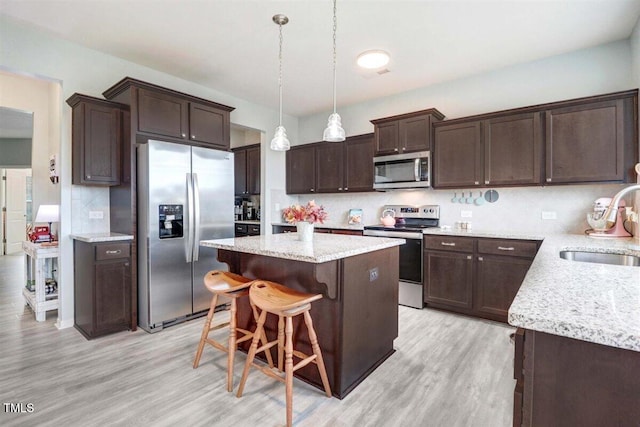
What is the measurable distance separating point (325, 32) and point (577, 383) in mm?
3094

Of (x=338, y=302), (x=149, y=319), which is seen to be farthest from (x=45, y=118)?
(x=338, y=302)

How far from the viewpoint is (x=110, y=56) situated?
3373mm

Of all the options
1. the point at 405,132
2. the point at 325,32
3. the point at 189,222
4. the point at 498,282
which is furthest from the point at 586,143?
the point at 189,222

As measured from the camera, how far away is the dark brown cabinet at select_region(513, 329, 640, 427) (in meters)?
0.69

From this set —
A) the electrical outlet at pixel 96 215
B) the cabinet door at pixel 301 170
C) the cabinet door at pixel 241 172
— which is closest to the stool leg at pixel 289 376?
the electrical outlet at pixel 96 215

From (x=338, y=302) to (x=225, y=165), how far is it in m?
2.36

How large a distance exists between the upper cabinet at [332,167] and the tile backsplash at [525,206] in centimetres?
53

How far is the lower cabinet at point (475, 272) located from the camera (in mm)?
3100

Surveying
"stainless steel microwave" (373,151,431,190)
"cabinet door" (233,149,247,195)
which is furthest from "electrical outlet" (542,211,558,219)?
"cabinet door" (233,149,247,195)

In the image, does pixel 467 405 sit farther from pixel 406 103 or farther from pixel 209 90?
pixel 209 90

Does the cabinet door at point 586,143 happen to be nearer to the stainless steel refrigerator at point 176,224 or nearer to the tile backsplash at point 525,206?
the tile backsplash at point 525,206

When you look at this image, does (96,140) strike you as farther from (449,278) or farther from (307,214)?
(449,278)

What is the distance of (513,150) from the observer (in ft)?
10.9

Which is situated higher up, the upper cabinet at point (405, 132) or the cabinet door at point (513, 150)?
the upper cabinet at point (405, 132)
